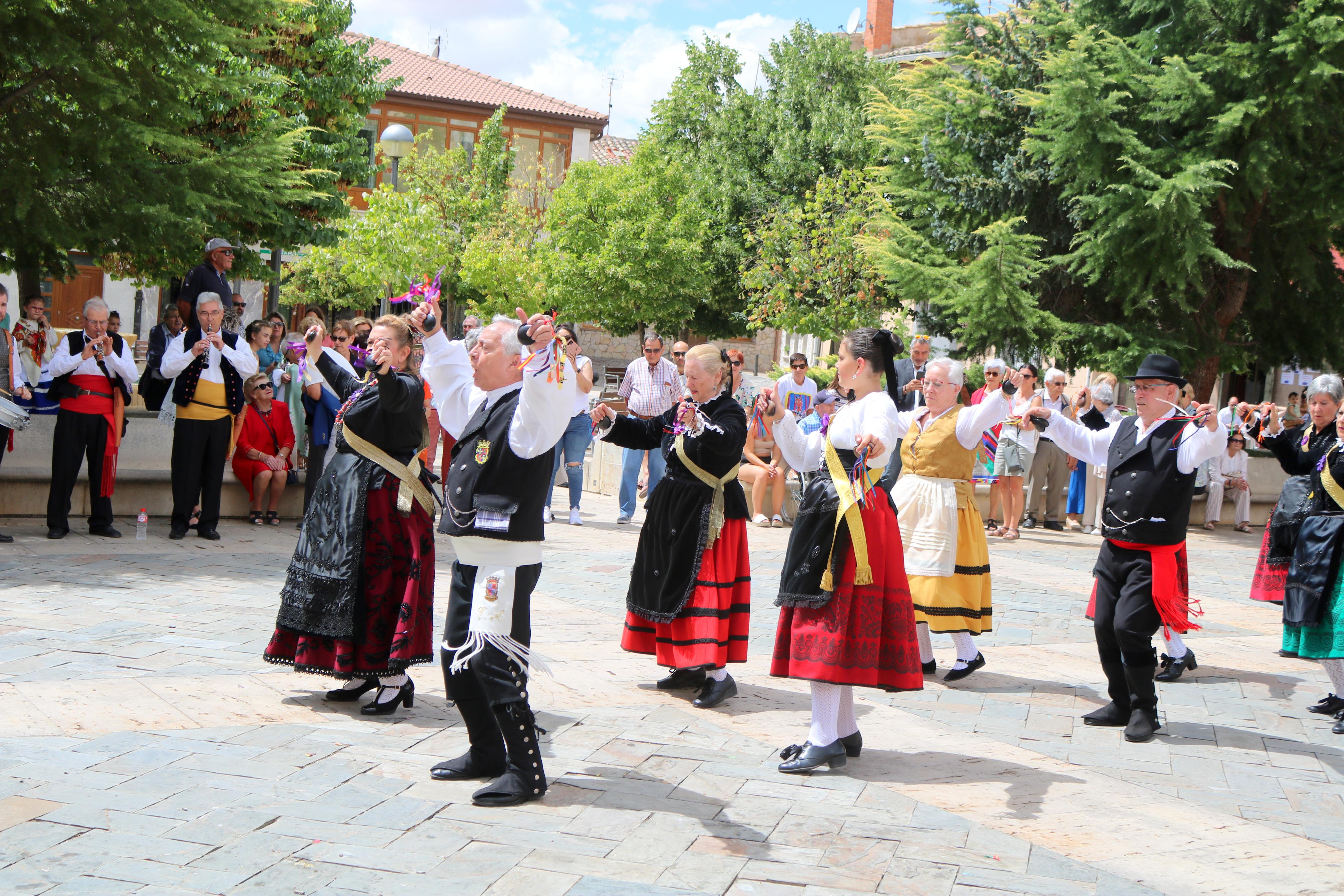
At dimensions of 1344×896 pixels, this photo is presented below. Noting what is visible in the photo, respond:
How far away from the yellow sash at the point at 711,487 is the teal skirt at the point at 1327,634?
3551 mm

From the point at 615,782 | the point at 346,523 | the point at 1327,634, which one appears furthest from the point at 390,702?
the point at 1327,634

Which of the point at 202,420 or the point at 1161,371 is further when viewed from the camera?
the point at 202,420

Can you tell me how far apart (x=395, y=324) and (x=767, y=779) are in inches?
102

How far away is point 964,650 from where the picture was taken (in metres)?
7.20

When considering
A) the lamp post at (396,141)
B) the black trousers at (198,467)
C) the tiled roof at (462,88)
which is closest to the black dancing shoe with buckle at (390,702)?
the black trousers at (198,467)

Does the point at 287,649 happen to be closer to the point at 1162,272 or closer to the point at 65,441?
the point at 65,441

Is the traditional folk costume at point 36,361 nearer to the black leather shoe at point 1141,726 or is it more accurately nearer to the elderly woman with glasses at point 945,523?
the elderly woman with glasses at point 945,523

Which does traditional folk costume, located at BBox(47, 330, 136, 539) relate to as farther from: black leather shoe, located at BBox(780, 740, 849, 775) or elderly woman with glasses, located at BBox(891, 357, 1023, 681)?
black leather shoe, located at BBox(780, 740, 849, 775)

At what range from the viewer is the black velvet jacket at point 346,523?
557 centimetres

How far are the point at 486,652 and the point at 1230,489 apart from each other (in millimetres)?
15642

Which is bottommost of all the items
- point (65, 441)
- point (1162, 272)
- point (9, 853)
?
point (9, 853)

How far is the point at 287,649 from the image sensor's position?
5738 mm

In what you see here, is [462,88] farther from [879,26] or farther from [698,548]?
[698,548]

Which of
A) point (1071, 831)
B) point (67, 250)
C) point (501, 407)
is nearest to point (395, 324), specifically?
point (501, 407)
